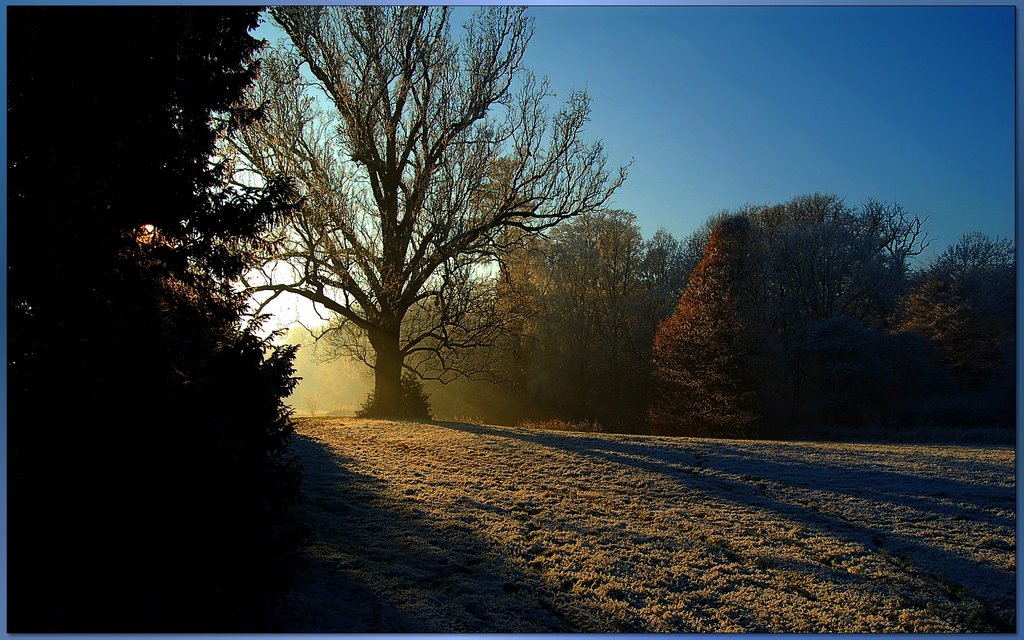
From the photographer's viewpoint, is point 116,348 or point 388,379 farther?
point 388,379

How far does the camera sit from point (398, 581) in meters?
4.36

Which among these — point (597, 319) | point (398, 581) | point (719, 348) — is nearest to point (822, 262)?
point (719, 348)

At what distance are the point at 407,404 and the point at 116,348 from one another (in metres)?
11.0

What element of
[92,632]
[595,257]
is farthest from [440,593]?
[595,257]

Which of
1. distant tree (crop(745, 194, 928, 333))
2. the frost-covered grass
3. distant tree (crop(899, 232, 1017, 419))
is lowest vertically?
the frost-covered grass

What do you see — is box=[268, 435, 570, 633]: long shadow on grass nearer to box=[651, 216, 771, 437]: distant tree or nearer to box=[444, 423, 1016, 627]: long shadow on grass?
box=[444, 423, 1016, 627]: long shadow on grass

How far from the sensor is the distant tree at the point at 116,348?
3.12m

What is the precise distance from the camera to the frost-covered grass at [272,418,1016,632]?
12.9 feet

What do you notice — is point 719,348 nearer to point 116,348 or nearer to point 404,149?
point 404,149


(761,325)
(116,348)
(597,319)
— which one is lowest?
(116,348)

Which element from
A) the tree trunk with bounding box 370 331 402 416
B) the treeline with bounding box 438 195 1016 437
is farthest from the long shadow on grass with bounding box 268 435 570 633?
the tree trunk with bounding box 370 331 402 416

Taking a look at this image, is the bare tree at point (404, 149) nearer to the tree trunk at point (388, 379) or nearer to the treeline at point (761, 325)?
the tree trunk at point (388, 379)

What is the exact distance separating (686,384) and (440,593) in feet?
44.4

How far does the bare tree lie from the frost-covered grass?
180 inches
